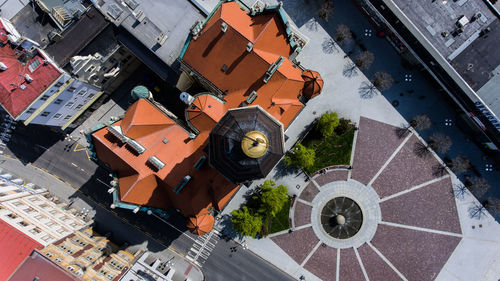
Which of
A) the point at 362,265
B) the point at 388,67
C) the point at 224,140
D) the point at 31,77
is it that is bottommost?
the point at 362,265

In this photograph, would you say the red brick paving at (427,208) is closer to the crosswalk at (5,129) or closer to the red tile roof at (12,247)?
the red tile roof at (12,247)

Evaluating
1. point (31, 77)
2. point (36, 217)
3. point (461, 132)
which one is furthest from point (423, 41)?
point (36, 217)

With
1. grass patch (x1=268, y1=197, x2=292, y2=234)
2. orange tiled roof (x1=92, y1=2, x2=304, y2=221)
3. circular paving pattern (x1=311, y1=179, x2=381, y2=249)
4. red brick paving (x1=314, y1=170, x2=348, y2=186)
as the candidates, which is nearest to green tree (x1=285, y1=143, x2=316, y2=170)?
red brick paving (x1=314, y1=170, x2=348, y2=186)

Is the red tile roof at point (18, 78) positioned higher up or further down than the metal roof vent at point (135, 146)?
higher up

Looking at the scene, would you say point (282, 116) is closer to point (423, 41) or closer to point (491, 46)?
point (423, 41)

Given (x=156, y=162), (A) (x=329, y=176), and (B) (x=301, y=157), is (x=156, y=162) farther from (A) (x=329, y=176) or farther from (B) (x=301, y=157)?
(A) (x=329, y=176)

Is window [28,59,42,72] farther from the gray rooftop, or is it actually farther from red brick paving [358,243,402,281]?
red brick paving [358,243,402,281]

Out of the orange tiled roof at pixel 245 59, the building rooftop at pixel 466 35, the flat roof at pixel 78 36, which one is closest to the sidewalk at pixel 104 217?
the flat roof at pixel 78 36
